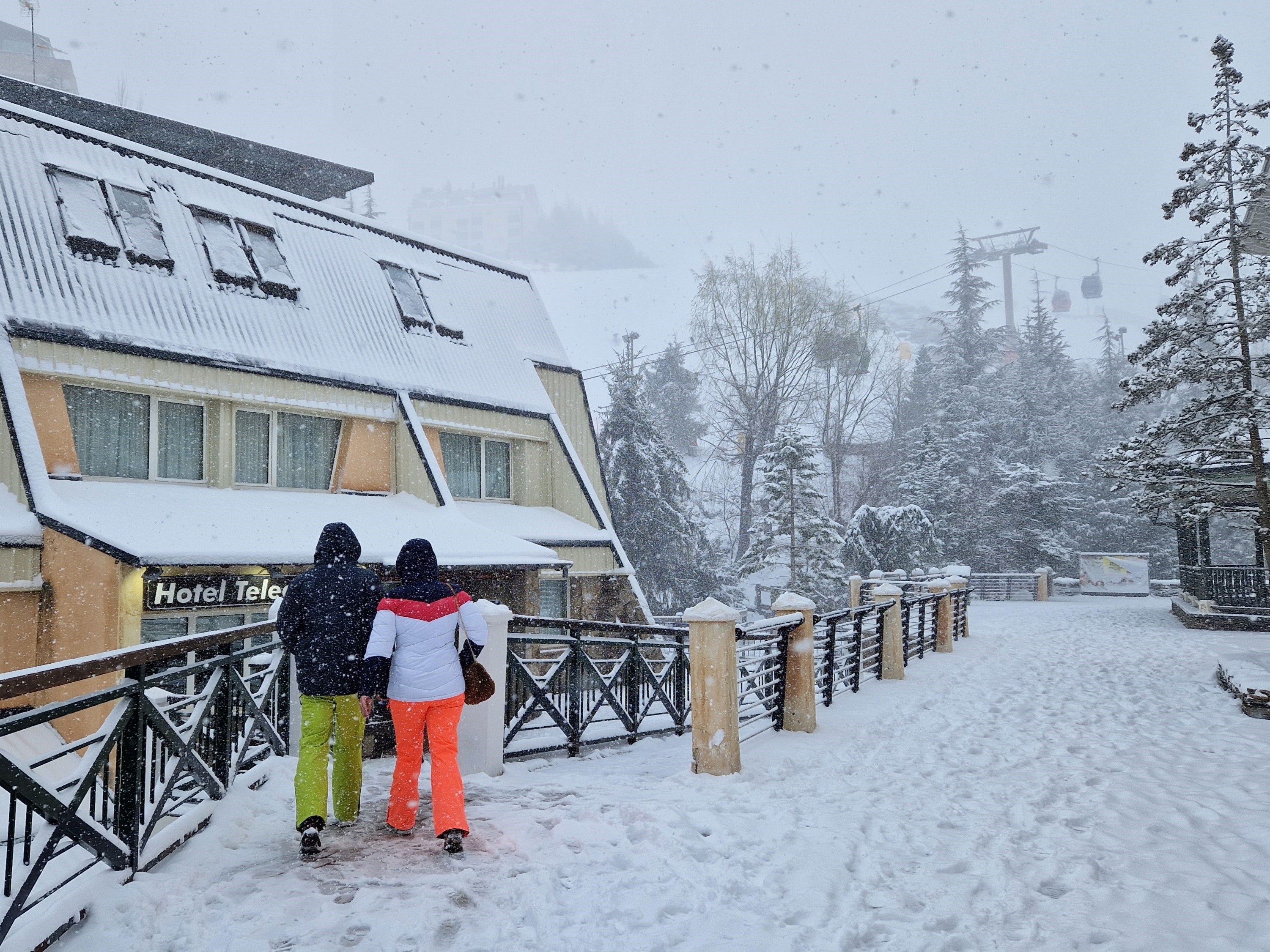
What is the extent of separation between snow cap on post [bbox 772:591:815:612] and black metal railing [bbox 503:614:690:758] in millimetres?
1129

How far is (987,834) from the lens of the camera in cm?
529

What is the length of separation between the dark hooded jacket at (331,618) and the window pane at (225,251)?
11.1 metres

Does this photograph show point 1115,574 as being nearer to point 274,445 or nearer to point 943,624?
point 943,624

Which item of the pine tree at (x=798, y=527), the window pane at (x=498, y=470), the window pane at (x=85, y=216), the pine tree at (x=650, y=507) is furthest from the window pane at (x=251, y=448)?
the pine tree at (x=798, y=527)

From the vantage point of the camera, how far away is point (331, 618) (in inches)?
182

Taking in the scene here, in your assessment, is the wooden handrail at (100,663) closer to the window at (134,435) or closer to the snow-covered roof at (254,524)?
the snow-covered roof at (254,524)

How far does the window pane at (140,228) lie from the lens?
1270cm

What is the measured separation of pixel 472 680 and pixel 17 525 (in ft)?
27.8

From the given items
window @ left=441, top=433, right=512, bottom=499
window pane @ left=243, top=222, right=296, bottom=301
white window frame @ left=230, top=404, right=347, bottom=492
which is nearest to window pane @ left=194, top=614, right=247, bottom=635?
white window frame @ left=230, top=404, right=347, bottom=492

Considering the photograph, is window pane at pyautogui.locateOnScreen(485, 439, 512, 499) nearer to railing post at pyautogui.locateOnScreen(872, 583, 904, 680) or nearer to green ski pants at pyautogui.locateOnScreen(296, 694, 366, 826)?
railing post at pyautogui.locateOnScreen(872, 583, 904, 680)

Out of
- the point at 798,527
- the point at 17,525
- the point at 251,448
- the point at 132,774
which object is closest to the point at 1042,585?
the point at 798,527

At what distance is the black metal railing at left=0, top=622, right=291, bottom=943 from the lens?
3.14 m

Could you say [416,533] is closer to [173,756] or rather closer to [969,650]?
[173,756]

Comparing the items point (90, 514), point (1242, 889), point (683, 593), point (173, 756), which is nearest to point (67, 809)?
point (173, 756)
